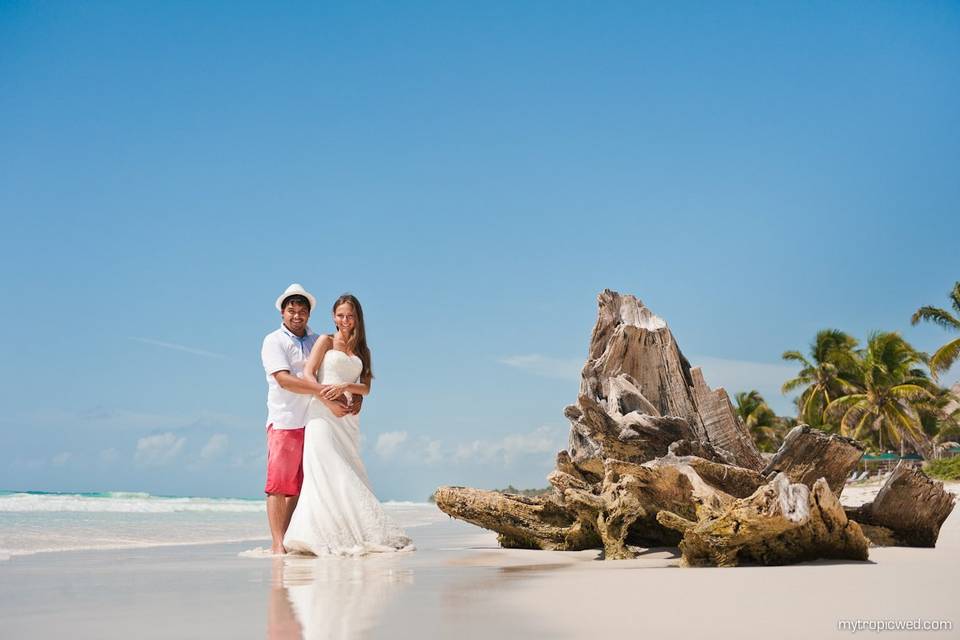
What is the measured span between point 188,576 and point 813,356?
48451 mm

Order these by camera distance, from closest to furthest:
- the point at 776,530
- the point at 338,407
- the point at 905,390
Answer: the point at 776,530 → the point at 338,407 → the point at 905,390

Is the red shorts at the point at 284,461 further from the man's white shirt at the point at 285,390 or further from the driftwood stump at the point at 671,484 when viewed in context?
the driftwood stump at the point at 671,484

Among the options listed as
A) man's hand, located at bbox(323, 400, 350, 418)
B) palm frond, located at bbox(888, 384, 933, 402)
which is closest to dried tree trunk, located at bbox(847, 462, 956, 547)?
man's hand, located at bbox(323, 400, 350, 418)

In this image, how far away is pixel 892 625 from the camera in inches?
132

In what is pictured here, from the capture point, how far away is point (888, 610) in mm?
3680

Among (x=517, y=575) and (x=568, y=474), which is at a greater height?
(x=568, y=474)

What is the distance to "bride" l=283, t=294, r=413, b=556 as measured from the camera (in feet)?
25.2

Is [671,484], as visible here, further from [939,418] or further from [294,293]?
[939,418]

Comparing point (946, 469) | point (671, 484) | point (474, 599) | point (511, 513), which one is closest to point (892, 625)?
point (474, 599)

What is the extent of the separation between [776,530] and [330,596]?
3.00 meters

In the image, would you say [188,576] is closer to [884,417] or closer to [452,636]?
[452,636]

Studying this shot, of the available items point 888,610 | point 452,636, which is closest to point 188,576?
point 452,636

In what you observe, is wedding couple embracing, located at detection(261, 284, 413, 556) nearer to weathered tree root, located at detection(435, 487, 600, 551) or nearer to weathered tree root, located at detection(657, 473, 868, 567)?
weathered tree root, located at detection(435, 487, 600, 551)

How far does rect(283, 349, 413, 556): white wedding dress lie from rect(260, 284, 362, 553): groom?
18 cm
